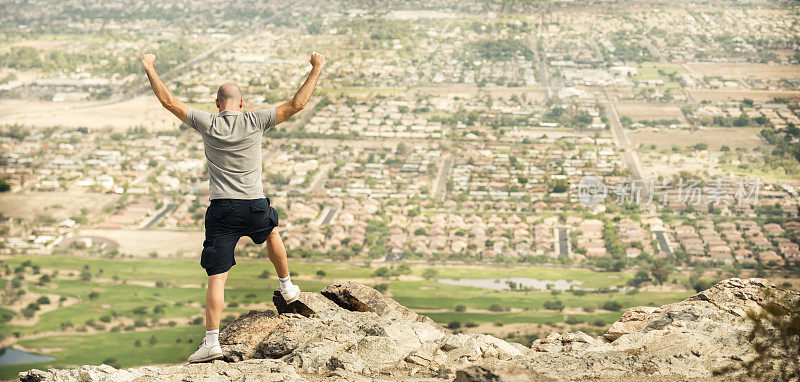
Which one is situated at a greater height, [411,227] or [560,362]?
[560,362]

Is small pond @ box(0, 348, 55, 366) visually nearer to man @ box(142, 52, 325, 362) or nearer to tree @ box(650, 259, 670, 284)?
tree @ box(650, 259, 670, 284)

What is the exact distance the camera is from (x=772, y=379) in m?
3.17

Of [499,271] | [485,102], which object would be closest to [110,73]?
[485,102]

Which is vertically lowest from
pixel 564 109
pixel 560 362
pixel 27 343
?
pixel 27 343

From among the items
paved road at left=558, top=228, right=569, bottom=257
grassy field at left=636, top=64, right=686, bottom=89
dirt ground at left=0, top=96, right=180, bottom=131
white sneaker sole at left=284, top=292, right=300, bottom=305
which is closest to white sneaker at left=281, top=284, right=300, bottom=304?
white sneaker sole at left=284, top=292, right=300, bottom=305

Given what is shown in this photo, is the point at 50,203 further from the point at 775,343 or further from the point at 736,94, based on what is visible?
the point at 775,343

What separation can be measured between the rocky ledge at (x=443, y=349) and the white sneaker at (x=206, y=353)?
40 mm

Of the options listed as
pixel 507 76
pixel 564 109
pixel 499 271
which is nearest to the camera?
pixel 499 271

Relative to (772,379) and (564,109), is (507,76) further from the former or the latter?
(772,379)

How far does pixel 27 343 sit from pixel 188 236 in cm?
539

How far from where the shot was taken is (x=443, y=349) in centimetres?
382

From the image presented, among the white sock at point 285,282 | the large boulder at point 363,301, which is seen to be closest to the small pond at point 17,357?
the large boulder at point 363,301

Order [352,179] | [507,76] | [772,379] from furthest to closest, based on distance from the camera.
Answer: [507,76] < [352,179] < [772,379]

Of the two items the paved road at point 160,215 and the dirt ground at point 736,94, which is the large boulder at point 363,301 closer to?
the paved road at point 160,215
